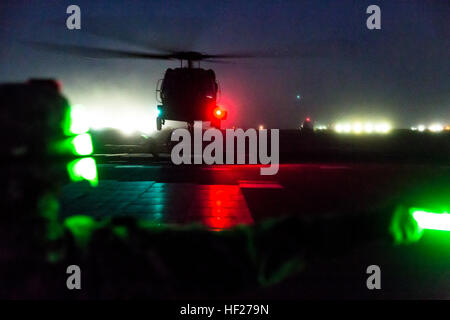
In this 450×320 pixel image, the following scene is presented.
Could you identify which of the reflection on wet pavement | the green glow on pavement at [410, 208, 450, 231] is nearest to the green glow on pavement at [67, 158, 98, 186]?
the green glow on pavement at [410, 208, 450, 231]

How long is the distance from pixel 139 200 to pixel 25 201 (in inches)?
322

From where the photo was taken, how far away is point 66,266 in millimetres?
1573

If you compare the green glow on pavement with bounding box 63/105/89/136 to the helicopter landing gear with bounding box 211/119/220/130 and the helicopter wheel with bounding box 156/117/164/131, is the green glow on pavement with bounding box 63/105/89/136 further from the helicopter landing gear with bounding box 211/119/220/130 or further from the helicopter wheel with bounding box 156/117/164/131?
the helicopter wheel with bounding box 156/117/164/131

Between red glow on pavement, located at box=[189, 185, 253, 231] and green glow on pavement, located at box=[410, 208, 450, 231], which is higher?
green glow on pavement, located at box=[410, 208, 450, 231]

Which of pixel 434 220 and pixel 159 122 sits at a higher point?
pixel 159 122

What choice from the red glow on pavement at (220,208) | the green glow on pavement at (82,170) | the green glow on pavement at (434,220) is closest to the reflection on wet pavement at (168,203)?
the red glow on pavement at (220,208)

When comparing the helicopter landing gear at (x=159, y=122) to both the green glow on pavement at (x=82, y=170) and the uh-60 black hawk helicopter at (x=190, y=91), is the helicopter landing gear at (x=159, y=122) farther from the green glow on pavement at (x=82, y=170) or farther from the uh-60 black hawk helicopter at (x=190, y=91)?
the green glow on pavement at (x=82, y=170)

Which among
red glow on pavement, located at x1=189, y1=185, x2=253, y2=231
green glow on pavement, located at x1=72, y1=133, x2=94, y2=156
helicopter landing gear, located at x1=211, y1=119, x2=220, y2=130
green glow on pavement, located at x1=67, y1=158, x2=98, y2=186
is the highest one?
helicopter landing gear, located at x1=211, y1=119, x2=220, y2=130

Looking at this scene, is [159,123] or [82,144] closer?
[82,144]

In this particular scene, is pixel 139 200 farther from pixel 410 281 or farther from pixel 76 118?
pixel 76 118

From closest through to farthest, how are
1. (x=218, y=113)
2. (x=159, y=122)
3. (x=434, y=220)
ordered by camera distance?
(x=434, y=220), (x=218, y=113), (x=159, y=122)

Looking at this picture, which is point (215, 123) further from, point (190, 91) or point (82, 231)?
point (82, 231)

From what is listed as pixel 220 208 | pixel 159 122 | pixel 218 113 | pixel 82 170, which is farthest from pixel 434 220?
pixel 159 122
